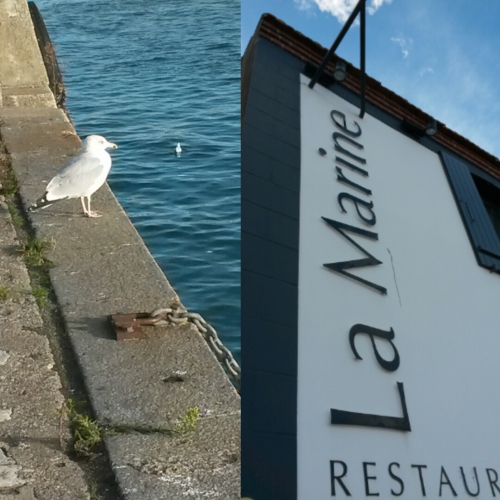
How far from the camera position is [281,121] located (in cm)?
395

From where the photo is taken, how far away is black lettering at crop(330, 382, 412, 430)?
7.11 feet

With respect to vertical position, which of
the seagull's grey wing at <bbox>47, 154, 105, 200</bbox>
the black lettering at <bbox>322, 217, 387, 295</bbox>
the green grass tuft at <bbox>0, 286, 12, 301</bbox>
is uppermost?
the seagull's grey wing at <bbox>47, 154, 105, 200</bbox>

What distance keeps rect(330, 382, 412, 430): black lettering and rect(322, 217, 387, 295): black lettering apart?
60cm

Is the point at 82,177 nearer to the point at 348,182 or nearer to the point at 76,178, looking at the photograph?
the point at 76,178

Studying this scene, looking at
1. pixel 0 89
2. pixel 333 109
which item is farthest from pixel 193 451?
pixel 0 89

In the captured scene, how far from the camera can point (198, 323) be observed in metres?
4.08

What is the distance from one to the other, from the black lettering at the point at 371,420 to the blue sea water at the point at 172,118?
3.57ft

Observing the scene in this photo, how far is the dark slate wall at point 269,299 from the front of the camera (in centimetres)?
155

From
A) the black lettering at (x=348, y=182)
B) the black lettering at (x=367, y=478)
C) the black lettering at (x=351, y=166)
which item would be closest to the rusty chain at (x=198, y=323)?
the black lettering at (x=348, y=182)

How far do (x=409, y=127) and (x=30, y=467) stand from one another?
470cm

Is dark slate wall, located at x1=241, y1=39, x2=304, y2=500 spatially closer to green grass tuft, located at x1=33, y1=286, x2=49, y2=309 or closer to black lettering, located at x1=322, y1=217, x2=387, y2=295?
black lettering, located at x1=322, y1=217, x2=387, y2=295

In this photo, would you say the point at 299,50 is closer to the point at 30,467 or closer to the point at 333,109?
the point at 333,109

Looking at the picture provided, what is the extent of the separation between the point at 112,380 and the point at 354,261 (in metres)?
1.19

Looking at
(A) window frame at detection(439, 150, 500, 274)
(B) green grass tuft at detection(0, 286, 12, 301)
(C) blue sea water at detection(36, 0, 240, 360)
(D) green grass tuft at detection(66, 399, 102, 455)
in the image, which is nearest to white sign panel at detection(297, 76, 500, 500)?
(A) window frame at detection(439, 150, 500, 274)
